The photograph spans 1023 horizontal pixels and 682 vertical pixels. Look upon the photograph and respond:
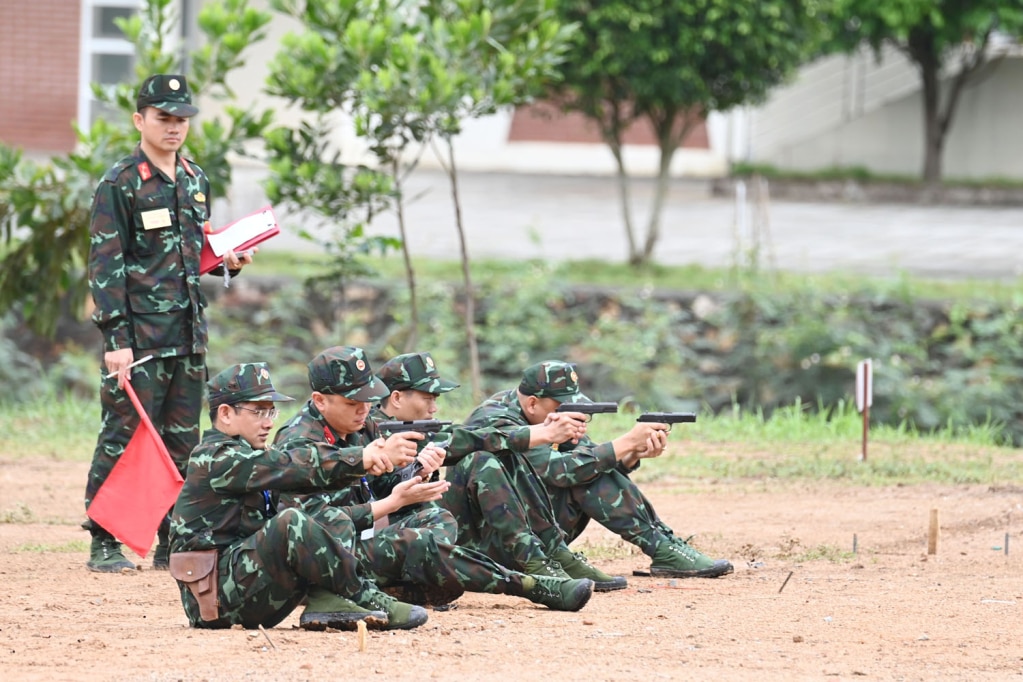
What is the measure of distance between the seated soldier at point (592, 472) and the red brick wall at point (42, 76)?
14042 mm

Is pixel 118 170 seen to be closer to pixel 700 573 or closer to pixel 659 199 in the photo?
pixel 700 573

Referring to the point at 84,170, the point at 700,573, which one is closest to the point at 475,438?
the point at 700,573

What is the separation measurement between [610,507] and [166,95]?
262 centimetres

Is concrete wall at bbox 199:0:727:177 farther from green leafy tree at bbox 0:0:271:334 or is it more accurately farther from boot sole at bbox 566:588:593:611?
boot sole at bbox 566:588:593:611

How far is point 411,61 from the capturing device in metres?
11.7

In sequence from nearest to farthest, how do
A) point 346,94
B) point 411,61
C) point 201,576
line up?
point 201,576, point 411,61, point 346,94

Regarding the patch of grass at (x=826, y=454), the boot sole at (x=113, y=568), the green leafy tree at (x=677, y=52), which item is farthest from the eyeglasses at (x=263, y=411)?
the green leafy tree at (x=677, y=52)

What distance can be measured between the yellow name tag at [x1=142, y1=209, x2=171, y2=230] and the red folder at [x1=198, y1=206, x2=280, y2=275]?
0.26 metres

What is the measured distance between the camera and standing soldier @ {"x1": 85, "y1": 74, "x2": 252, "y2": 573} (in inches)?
284

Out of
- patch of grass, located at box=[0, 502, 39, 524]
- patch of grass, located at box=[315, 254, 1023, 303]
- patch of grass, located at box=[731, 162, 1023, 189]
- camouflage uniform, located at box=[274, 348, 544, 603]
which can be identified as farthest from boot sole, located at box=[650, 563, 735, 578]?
patch of grass, located at box=[731, 162, 1023, 189]

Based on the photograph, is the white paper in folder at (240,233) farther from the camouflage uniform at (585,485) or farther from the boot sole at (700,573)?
the boot sole at (700,573)

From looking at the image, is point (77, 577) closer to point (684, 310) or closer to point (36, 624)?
point (36, 624)

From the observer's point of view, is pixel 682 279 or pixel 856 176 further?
pixel 856 176

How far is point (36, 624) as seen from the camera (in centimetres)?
617
